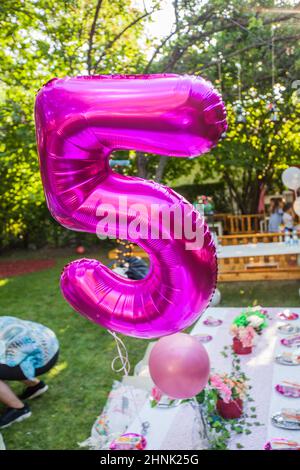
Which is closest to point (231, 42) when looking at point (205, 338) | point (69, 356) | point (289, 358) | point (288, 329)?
point (288, 329)

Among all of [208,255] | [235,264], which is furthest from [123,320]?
[235,264]

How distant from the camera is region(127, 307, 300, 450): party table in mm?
3453

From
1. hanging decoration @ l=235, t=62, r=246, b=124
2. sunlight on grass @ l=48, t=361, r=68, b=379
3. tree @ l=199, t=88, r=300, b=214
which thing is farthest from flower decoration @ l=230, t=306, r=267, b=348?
tree @ l=199, t=88, r=300, b=214

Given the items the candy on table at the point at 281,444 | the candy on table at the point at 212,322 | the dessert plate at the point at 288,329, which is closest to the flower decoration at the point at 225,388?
the candy on table at the point at 281,444

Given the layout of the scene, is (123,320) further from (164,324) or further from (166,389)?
(166,389)

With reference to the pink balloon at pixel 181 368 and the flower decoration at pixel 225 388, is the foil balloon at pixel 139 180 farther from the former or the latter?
the flower decoration at pixel 225 388

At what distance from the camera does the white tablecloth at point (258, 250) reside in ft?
27.7

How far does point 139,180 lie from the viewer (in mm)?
1903

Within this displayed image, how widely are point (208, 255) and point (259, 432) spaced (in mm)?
2264

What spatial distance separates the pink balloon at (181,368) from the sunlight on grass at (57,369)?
3.83 metres

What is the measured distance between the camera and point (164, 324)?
1.89 m

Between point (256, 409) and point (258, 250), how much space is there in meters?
5.26

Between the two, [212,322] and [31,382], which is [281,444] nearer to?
[212,322]
